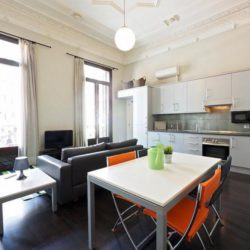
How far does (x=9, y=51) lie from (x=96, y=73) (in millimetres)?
2483

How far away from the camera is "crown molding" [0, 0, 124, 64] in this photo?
3.52 meters

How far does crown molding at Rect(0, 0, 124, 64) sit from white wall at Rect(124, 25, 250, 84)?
1858 millimetres

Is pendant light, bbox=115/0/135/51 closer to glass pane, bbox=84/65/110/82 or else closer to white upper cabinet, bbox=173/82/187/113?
white upper cabinet, bbox=173/82/187/113

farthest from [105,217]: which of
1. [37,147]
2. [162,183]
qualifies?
[37,147]

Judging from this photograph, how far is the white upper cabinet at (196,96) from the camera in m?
4.16

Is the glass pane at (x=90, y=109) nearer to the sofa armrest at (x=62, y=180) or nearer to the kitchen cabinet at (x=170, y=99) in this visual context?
the kitchen cabinet at (x=170, y=99)

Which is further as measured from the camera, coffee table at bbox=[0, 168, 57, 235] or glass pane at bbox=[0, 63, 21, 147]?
glass pane at bbox=[0, 63, 21, 147]

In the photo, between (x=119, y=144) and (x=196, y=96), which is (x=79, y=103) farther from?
(x=196, y=96)

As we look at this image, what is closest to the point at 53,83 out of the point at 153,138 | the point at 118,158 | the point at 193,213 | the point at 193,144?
the point at 153,138

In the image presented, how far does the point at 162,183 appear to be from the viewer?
1.26 meters

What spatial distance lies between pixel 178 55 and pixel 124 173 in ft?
14.9

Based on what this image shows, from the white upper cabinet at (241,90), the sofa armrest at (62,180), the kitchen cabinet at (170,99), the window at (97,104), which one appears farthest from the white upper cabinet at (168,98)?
the sofa armrest at (62,180)

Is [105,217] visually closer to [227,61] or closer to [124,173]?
[124,173]

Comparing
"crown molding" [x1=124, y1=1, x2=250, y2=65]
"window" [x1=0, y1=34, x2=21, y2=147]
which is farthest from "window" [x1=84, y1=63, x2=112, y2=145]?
"window" [x1=0, y1=34, x2=21, y2=147]
